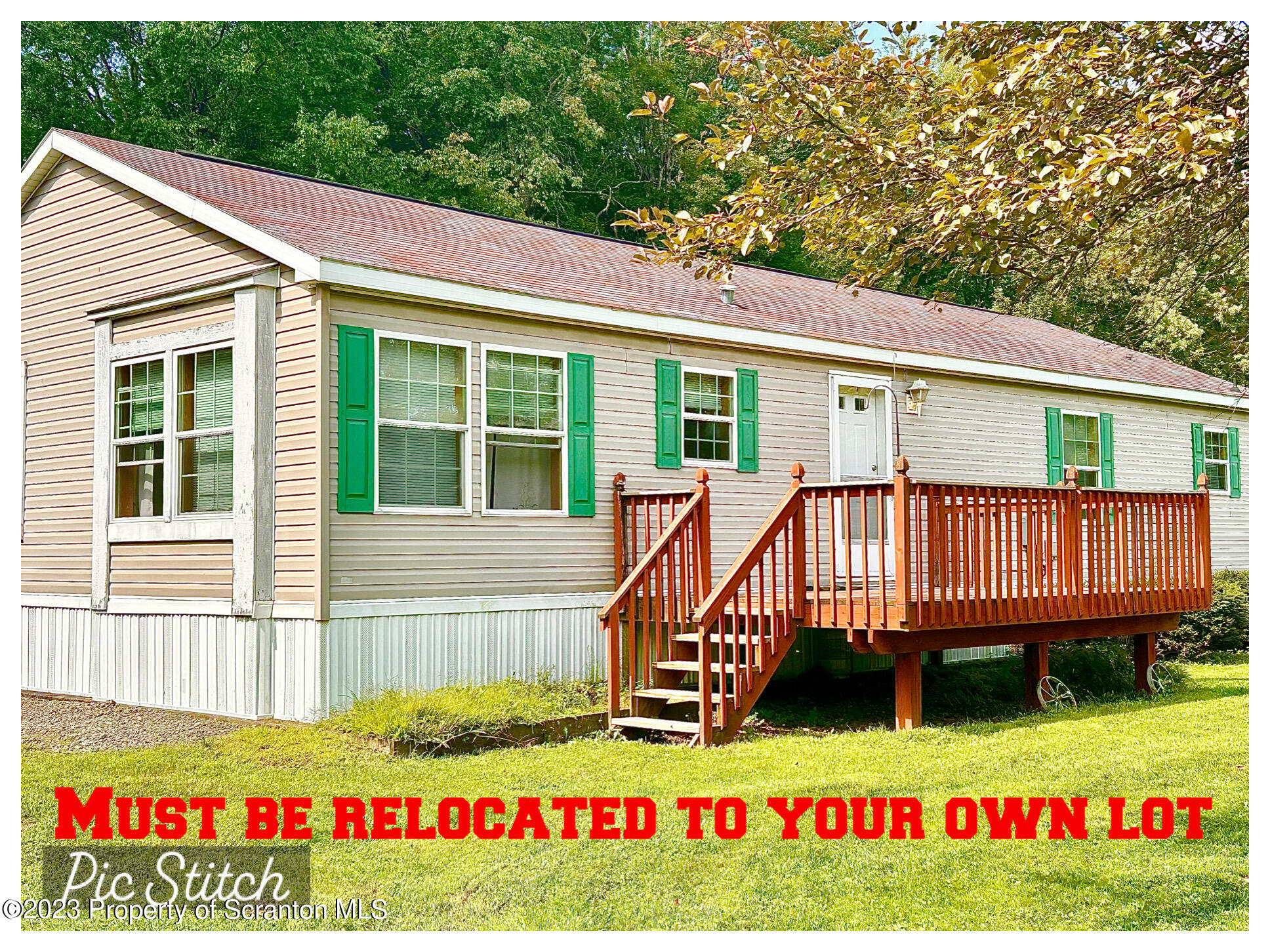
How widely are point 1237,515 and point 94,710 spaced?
1550 centimetres

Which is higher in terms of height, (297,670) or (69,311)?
(69,311)

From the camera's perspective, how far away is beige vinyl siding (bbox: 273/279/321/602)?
9.41m

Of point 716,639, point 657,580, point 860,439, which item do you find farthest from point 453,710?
point 860,439

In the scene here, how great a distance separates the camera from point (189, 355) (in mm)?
10461

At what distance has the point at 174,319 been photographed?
10617 mm

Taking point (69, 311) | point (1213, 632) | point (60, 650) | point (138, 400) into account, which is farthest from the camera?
point (1213, 632)

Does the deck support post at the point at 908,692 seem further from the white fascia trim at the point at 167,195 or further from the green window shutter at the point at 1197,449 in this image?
the green window shutter at the point at 1197,449

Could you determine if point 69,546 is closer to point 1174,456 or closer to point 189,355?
point 189,355

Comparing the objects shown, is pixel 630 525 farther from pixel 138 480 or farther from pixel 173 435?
pixel 138 480

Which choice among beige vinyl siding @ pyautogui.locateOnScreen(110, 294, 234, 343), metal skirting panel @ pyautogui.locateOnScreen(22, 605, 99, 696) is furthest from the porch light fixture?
metal skirting panel @ pyautogui.locateOnScreen(22, 605, 99, 696)

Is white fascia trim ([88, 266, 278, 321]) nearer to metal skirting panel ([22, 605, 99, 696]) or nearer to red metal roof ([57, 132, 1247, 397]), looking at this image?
red metal roof ([57, 132, 1247, 397])

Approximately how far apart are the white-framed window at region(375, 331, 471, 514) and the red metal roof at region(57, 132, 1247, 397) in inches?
24.3

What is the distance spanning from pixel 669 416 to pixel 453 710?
3.82 m
